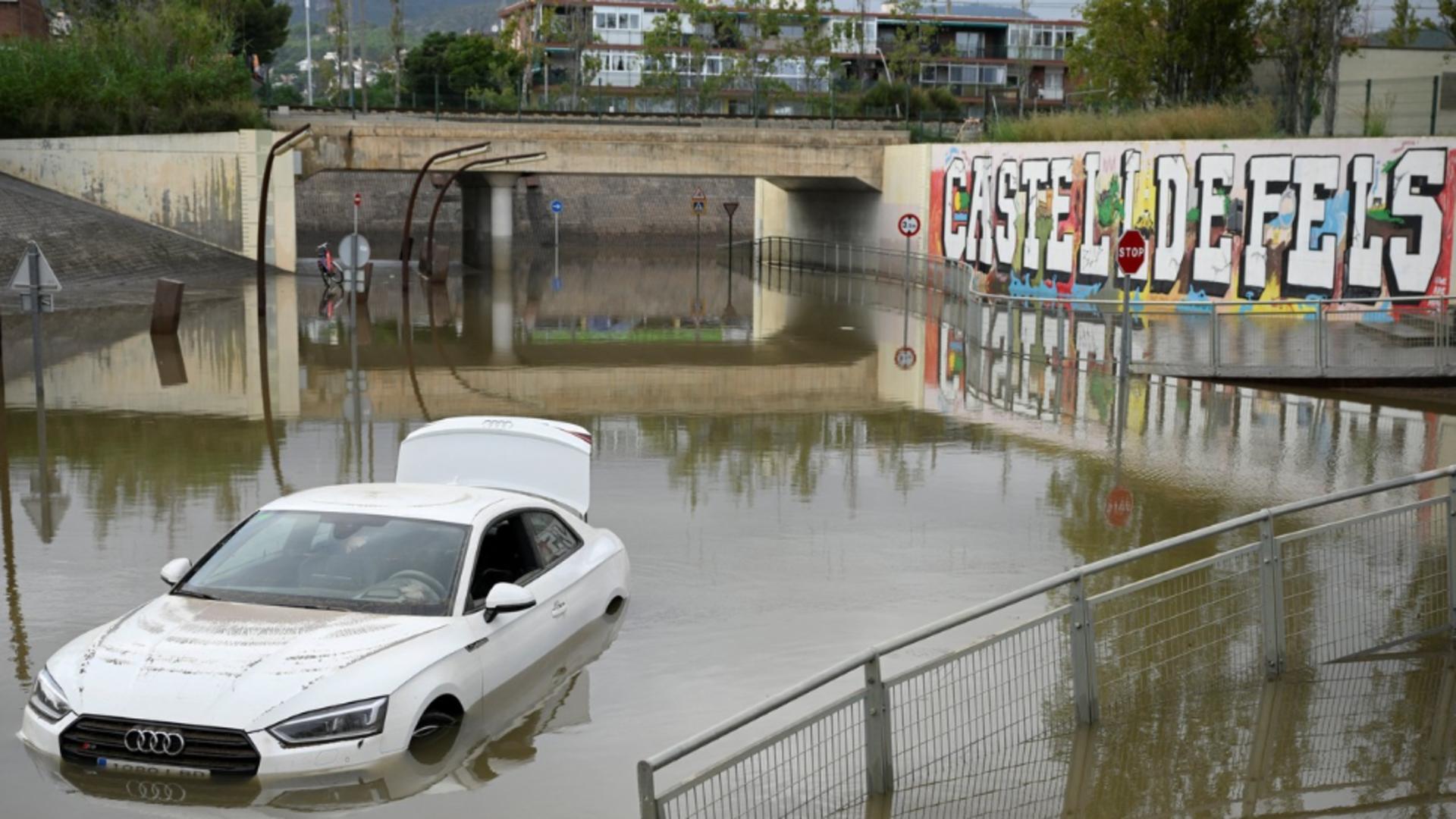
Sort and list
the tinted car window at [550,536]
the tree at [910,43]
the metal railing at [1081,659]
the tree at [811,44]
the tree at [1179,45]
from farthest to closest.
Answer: the tree at [910,43], the tree at [811,44], the tree at [1179,45], the tinted car window at [550,536], the metal railing at [1081,659]

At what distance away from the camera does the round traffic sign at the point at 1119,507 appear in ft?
49.7

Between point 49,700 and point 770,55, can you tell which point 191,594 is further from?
point 770,55

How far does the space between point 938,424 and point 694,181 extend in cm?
5979

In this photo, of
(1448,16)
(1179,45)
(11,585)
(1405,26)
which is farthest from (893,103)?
(11,585)

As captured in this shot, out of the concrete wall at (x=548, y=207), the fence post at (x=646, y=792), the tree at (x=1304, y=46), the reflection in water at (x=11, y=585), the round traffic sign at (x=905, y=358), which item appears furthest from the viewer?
the concrete wall at (x=548, y=207)

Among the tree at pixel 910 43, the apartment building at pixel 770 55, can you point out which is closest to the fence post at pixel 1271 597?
the apartment building at pixel 770 55

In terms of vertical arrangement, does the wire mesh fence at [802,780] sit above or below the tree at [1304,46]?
below

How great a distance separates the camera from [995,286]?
43000mm

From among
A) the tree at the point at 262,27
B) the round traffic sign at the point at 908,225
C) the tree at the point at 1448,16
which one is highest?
the tree at the point at 262,27

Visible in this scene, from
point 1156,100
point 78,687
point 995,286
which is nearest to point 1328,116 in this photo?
point 995,286

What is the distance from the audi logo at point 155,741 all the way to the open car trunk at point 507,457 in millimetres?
4851

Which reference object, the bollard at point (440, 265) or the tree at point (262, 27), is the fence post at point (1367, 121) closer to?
the bollard at point (440, 265)

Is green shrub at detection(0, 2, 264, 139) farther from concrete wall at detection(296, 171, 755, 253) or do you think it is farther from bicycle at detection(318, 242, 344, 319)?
concrete wall at detection(296, 171, 755, 253)

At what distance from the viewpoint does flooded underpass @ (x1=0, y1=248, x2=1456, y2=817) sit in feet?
27.7
